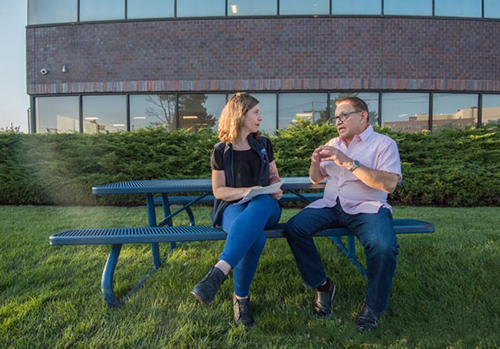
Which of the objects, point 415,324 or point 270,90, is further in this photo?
point 270,90

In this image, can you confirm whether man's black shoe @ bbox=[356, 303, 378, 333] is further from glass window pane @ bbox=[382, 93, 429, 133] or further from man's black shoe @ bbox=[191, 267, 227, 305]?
glass window pane @ bbox=[382, 93, 429, 133]

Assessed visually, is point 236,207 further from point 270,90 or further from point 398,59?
point 398,59

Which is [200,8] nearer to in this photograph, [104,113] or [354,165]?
[104,113]

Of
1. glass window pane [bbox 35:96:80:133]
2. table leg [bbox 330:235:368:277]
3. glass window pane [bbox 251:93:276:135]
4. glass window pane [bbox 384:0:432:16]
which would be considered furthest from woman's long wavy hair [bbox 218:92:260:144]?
glass window pane [bbox 35:96:80:133]

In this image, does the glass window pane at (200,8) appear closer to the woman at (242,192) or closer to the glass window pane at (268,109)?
the glass window pane at (268,109)

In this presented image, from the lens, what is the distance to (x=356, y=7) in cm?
844

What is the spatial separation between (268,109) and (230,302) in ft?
21.9

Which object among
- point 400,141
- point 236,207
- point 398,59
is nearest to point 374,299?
point 236,207

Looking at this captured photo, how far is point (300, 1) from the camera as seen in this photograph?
27.7 ft

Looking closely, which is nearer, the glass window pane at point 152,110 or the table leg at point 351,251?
the table leg at point 351,251

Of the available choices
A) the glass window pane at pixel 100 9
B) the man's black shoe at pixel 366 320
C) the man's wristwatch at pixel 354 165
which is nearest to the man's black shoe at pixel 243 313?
the man's black shoe at pixel 366 320

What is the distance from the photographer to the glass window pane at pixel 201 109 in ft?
28.2

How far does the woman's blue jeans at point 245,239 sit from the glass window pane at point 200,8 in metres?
7.37

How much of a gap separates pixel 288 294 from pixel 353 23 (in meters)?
7.56
